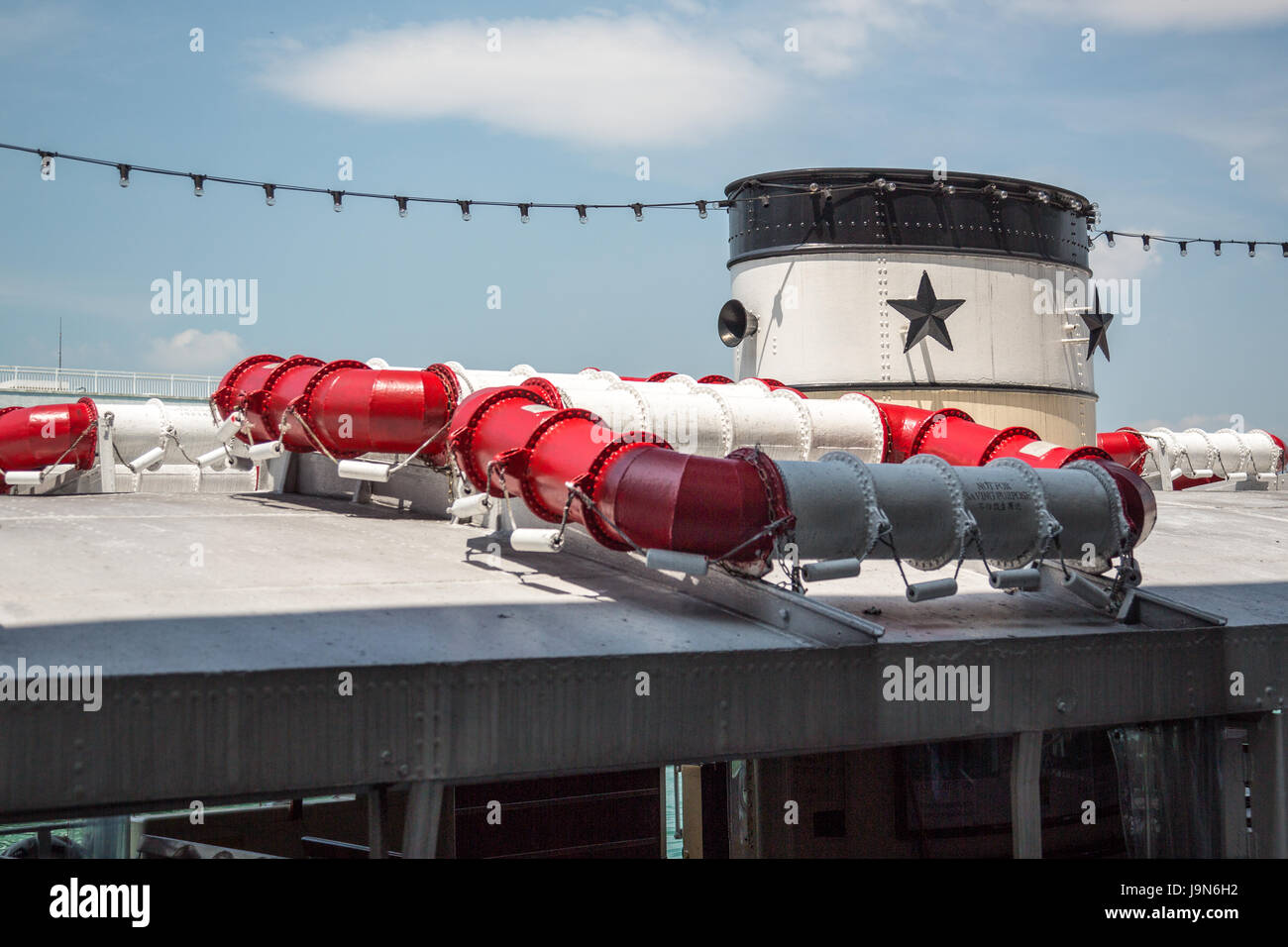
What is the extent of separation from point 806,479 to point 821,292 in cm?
840

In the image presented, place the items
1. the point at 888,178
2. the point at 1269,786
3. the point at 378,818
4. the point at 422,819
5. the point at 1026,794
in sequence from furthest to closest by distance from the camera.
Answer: the point at 888,178
the point at 1269,786
the point at 1026,794
the point at 378,818
the point at 422,819

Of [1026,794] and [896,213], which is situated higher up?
[896,213]

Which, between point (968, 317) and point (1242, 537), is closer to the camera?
point (1242, 537)

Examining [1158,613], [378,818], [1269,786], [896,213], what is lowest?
[1269,786]

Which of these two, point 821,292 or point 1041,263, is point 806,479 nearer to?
point 821,292

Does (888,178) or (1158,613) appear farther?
(888,178)

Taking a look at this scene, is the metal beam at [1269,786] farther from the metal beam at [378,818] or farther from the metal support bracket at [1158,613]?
the metal beam at [378,818]

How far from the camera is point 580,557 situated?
9.94 metres

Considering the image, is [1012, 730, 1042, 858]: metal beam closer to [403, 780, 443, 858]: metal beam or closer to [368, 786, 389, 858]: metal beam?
[403, 780, 443, 858]: metal beam

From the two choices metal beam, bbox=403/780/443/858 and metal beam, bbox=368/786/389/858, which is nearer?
metal beam, bbox=403/780/443/858

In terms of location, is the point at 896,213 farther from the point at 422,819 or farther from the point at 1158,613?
the point at 422,819

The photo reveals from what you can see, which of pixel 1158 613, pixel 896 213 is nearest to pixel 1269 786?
pixel 1158 613

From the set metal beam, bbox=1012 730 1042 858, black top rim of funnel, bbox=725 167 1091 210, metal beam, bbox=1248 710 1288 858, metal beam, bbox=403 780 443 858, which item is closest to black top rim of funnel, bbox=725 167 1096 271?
black top rim of funnel, bbox=725 167 1091 210
